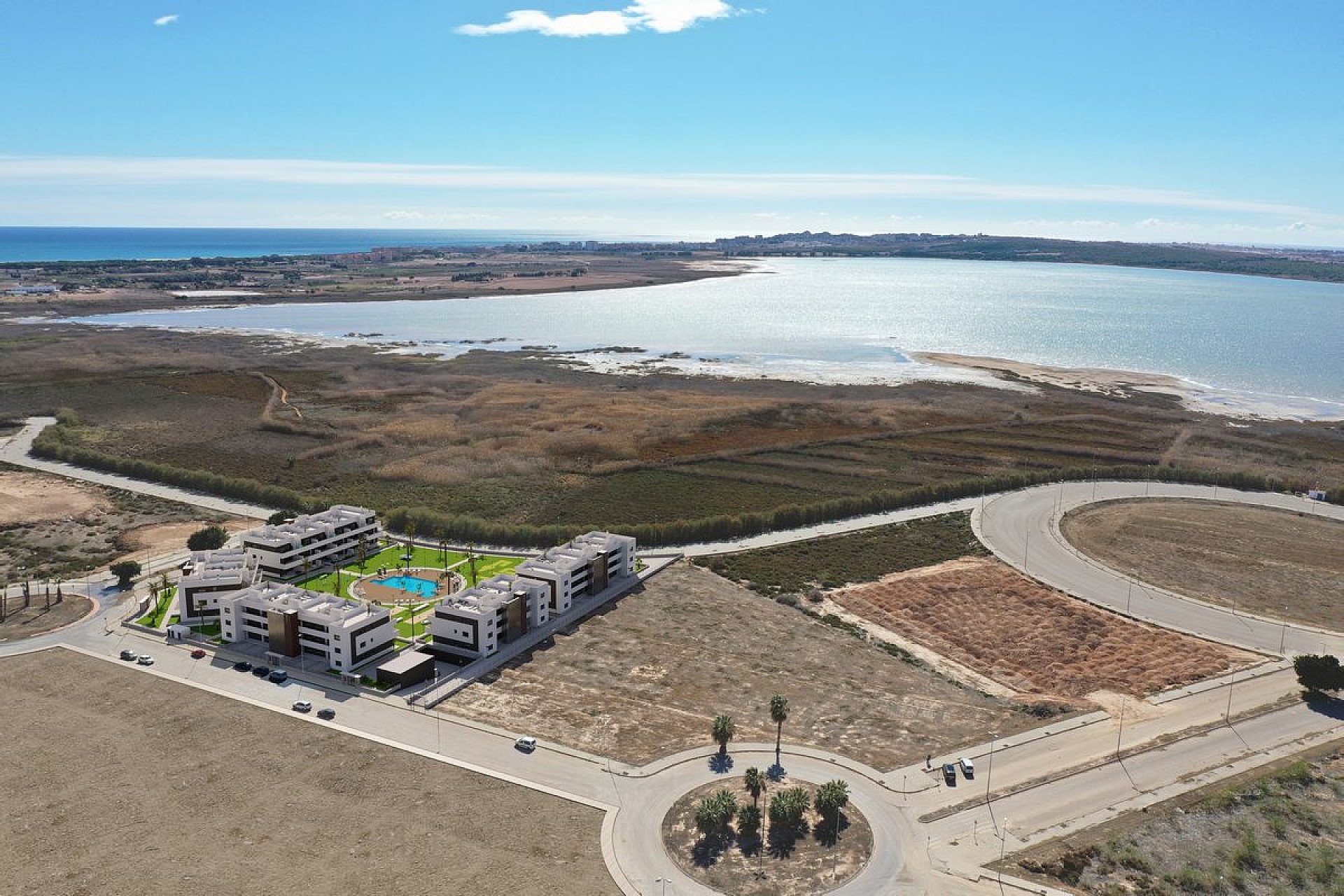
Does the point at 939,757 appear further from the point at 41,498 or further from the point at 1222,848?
the point at 41,498

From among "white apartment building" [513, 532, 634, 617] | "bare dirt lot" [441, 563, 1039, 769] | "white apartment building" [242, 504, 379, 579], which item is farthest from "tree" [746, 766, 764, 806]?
"white apartment building" [242, 504, 379, 579]

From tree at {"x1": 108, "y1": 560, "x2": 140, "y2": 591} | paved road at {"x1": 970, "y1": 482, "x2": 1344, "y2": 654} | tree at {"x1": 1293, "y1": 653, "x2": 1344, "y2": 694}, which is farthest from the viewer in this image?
tree at {"x1": 108, "y1": 560, "x2": 140, "y2": 591}

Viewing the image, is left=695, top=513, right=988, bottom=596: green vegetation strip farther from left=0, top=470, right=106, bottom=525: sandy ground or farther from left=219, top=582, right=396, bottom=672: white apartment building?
left=0, top=470, right=106, bottom=525: sandy ground

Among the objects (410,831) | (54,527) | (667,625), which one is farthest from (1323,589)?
(54,527)

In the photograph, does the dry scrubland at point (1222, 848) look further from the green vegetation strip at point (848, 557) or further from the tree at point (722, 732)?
the green vegetation strip at point (848, 557)

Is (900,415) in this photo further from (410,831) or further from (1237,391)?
(410,831)

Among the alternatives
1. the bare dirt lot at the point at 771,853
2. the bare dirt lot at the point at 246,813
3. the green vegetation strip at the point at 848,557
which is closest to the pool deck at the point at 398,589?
the bare dirt lot at the point at 246,813
